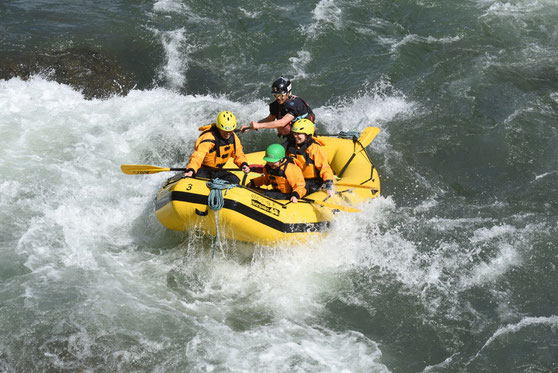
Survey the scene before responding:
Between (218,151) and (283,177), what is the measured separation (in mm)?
1009

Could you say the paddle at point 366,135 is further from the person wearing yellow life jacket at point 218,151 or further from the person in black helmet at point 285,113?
the person wearing yellow life jacket at point 218,151

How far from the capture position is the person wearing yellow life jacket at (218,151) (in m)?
7.91

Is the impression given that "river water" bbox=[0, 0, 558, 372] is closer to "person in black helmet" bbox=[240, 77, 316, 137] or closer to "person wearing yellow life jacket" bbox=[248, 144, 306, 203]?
"person wearing yellow life jacket" bbox=[248, 144, 306, 203]

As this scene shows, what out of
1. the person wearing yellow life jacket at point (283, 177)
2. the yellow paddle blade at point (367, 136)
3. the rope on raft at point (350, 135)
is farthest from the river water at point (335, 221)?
the person wearing yellow life jacket at point (283, 177)

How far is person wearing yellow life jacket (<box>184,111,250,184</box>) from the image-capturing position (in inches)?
311

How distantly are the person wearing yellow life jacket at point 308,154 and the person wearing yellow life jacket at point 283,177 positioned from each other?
0.75ft

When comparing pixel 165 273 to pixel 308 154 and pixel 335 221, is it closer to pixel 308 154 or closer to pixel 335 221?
pixel 335 221

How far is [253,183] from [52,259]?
2757mm

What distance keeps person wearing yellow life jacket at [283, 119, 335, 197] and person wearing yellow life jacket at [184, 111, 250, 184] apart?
68 centimetres

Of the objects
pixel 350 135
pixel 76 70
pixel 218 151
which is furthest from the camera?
pixel 76 70

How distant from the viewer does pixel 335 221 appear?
795 centimetres

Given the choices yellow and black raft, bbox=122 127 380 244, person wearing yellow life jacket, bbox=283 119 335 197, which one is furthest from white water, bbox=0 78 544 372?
person wearing yellow life jacket, bbox=283 119 335 197

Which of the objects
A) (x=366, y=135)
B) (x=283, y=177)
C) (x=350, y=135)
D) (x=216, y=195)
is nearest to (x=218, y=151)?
(x=283, y=177)

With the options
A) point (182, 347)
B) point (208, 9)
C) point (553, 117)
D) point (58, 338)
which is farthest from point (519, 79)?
point (58, 338)
